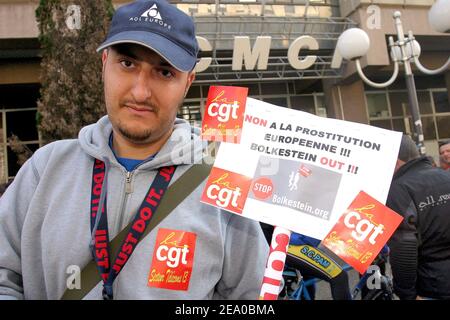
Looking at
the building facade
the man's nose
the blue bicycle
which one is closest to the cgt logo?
the man's nose

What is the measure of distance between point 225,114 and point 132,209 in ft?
1.63

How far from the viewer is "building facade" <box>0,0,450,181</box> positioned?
10094 millimetres

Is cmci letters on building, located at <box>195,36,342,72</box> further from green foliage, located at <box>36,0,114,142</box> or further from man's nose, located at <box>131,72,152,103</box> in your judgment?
man's nose, located at <box>131,72,152,103</box>

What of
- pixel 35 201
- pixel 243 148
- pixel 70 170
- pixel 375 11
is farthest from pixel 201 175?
pixel 375 11

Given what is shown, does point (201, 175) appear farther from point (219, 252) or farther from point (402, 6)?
point (402, 6)

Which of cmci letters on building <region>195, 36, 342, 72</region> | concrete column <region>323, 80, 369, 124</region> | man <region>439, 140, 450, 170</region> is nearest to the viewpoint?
man <region>439, 140, 450, 170</region>

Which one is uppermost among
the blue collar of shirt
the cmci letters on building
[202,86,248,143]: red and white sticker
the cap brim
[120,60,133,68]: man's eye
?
the cmci letters on building

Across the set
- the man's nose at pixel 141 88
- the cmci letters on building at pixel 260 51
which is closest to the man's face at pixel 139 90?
the man's nose at pixel 141 88

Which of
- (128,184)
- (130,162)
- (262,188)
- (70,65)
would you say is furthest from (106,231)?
(70,65)

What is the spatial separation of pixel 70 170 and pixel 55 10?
23.8 feet

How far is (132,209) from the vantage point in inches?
53.1

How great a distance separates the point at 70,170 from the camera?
1410 millimetres

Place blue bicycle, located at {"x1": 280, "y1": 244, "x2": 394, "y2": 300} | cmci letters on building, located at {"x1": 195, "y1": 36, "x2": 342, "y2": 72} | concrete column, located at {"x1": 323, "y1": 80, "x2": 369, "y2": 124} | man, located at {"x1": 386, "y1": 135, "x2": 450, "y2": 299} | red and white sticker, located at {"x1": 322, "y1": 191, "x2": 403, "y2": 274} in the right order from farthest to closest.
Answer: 1. concrete column, located at {"x1": 323, "y1": 80, "x2": 369, "y2": 124}
2. cmci letters on building, located at {"x1": 195, "y1": 36, "x2": 342, "y2": 72}
3. blue bicycle, located at {"x1": 280, "y1": 244, "x2": 394, "y2": 300}
4. man, located at {"x1": 386, "y1": 135, "x2": 450, "y2": 299}
5. red and white sticker, located at {"x1": 322, "y1": 191, "x2": 403, "y2": 274}

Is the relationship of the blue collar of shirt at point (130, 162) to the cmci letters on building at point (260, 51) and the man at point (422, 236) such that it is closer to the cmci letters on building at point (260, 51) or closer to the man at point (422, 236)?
the man at point (422, 236)
